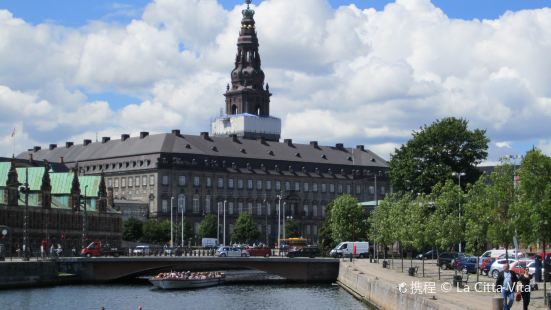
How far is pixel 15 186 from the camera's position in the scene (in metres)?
136

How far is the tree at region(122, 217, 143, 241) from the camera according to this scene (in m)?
198

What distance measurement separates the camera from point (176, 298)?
3802 inches

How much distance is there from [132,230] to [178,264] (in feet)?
255

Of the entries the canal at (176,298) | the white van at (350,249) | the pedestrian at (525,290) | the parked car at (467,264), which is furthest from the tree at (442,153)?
the pedestrian at (525,290)

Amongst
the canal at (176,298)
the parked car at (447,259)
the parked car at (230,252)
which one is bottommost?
the canal at (176,298)

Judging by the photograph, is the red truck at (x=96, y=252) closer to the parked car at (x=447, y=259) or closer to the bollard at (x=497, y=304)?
the parked car at (x=447, y=259)

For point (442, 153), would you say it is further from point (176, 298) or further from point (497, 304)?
point (497, 304)

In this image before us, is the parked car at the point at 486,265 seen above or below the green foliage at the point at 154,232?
below

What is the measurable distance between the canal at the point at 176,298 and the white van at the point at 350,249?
1100 inches

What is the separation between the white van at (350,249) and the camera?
141 metres

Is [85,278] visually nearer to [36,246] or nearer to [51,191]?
[36,246]

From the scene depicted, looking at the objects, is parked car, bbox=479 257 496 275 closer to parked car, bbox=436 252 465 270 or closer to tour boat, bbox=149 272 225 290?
parked car, bbox=436 252 465 270

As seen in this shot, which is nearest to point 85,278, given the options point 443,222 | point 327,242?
point 443,222

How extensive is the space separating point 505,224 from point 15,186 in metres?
80.3
